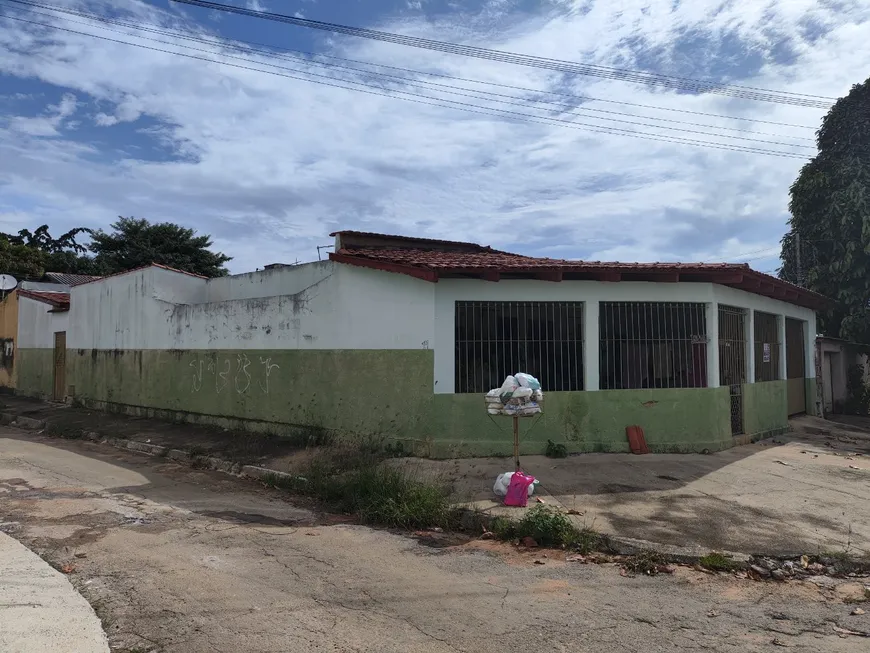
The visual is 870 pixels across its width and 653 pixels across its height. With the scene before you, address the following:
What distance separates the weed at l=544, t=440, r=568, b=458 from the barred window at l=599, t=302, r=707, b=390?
4.09 feet

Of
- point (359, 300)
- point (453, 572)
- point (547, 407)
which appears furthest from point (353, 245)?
Result: point (453, 572)

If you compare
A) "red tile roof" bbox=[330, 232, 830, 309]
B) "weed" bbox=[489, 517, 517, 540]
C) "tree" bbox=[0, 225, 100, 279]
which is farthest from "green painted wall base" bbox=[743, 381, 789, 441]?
"tree" bbox=[0, 225, 100, 279]

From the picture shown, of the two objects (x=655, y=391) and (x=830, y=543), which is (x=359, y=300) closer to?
(x=655, y=391)

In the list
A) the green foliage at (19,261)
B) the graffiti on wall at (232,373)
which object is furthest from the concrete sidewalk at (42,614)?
the green foliage at (19,261)

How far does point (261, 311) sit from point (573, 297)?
18.7ft

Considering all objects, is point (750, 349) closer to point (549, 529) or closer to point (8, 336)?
point (549, 529)

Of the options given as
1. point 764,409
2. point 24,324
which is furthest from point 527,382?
point 24,324

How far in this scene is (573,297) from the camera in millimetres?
9664

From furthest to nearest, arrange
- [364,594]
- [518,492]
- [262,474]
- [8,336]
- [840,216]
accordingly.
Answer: [8,336] < [840,216] < [262,474] < [518,492] < [364,594]

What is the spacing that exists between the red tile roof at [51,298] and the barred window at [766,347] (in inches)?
728

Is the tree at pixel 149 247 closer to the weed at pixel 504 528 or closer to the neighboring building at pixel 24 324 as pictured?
the neighboring building at pixel 24 324

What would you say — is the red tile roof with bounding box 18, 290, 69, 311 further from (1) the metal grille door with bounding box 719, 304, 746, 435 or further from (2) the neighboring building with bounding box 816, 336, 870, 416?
(2) the neighboring building with bounding box 816, 336, 870, 416

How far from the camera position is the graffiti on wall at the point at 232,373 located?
11.2m

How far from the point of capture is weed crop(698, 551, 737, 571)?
5.28 metres
